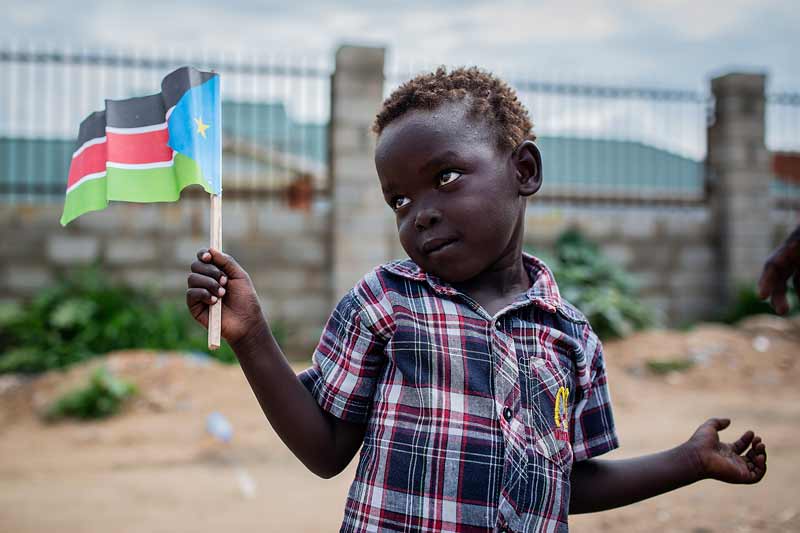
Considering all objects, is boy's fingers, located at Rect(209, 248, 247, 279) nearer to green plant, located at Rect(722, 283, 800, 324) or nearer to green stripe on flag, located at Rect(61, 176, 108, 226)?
green stripe on flag, located at Rect(61, 176, 108, 226)

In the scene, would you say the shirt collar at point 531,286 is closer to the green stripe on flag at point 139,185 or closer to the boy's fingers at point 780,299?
the green stripe on flag at point 139,185

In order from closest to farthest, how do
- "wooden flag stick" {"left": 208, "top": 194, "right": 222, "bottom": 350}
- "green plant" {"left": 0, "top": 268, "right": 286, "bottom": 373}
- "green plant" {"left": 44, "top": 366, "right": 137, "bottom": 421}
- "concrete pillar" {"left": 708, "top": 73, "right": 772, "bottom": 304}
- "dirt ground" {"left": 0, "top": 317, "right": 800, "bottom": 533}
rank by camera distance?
1. "wooden flag stick" {"left": 208, "top": 194, "right": 222, "bottom": 350}
2. "dirt ground" {"left": 0, "top": 317, "right": 800, "bottom": 533}
3. "green plant" {"left": 44, "top": 366, "right": 137, "bottom": 421}
4. "green plant" {"left": 0, "top": 268, "right": 286, "bottom": 373}
5. "concrete pillar" {"left": 708, "top": 73, "right": 772, "bottom": 304}

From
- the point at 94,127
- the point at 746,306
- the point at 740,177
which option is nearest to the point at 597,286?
the point at 746,306

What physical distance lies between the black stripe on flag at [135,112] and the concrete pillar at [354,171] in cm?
730

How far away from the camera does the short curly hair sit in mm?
1656

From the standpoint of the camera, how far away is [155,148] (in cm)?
176

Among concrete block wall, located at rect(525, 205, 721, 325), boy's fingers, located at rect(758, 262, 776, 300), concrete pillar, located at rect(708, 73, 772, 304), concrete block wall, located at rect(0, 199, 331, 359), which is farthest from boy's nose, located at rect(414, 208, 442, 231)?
concrete pillar, located at rect(708, 73, 772, 304)

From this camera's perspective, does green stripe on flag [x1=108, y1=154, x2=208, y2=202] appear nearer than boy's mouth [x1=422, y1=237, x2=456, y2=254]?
No

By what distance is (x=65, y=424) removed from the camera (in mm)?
→ 6629

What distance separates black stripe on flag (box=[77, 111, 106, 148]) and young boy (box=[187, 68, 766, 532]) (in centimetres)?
48

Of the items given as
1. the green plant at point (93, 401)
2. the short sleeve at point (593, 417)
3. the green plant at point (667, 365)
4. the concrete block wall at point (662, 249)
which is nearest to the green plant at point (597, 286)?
the concrete block wall at point (662, 249)

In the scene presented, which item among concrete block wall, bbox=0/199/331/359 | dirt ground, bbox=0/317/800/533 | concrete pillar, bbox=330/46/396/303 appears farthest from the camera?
concrete pillar, bbox=330/46/396/303

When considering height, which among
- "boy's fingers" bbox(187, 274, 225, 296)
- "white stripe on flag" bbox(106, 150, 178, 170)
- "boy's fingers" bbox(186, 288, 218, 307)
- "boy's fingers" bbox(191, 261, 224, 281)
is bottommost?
"boy's fingers" bbox(186, 288, 218, 307)

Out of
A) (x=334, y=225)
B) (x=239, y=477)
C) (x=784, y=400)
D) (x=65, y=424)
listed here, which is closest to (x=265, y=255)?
(x=334, y=225)
